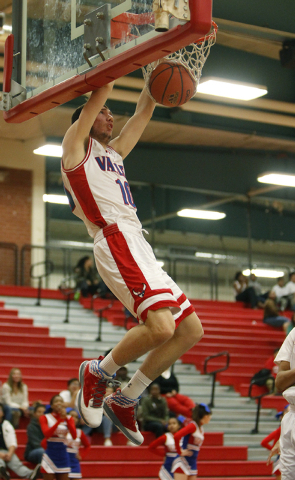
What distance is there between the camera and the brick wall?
621 inches

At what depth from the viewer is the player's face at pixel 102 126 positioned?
4320mm

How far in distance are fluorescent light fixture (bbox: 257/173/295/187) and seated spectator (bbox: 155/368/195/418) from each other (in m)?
6.92

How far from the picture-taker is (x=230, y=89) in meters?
12.0

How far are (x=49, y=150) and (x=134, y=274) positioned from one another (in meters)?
11.6

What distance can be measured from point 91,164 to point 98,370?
127 centimetres

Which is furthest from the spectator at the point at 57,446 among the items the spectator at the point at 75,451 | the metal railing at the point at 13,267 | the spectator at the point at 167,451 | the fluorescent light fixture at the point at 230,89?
the metal railing at the point at 13,267

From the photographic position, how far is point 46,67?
174 inches

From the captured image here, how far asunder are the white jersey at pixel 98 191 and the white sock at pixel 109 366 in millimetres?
786

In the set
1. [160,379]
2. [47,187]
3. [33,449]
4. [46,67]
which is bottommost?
[33,449]

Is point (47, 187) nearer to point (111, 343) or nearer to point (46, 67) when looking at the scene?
point (111, 343)

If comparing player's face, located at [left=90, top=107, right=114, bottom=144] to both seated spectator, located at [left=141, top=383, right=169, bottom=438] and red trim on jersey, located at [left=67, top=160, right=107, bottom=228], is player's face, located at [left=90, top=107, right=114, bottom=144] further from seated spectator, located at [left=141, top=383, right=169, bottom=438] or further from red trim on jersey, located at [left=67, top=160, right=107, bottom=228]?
seated spectator, located at [left=141, top=383, right=169, bottom=438]

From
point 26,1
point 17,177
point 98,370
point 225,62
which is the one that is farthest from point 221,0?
point 17,177

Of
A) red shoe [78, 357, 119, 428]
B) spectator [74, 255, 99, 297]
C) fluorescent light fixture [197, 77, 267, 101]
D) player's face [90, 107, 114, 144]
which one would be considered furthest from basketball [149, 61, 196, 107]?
spectator [74, 255, 99, 297]

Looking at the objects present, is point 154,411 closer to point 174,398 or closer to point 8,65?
point 174,398
